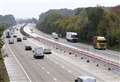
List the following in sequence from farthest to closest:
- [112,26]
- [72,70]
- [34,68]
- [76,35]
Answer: [76,35]
[112,26]
[34,68]
[72,70]

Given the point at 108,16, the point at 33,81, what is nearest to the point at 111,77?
the point at 33,81

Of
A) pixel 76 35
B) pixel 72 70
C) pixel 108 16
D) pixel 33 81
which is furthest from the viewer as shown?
pixel 76 35

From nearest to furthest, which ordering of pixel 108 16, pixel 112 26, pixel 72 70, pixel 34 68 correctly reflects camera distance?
pixel 72 70 < pixel 34 68 < pixel 112 26 < pixel 108 16

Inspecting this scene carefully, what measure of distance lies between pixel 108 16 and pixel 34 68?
5573 centimetres

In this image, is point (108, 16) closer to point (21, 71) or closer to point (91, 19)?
point (91, 19)

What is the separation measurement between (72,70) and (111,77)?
8.57 m

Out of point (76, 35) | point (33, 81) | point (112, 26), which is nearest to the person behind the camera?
point (33, 81)

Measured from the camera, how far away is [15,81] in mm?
42250

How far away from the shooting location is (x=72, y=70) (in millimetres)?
50656

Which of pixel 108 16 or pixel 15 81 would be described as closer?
pixel 15 81

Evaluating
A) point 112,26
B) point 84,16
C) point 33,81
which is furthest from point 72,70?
point 84,16

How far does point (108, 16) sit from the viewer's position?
107750 mm

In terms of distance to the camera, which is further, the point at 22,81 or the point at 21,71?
the point at 21,71

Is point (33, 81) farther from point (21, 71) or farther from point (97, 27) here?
point (97, 27)
